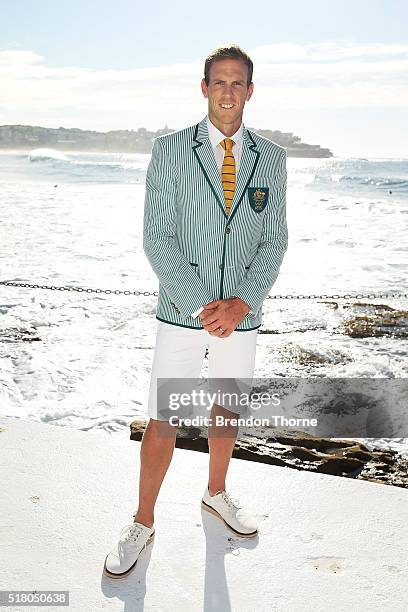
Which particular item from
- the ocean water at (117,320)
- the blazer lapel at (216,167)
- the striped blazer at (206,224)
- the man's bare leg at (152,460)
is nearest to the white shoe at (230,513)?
the man's bare leg at (152,460)

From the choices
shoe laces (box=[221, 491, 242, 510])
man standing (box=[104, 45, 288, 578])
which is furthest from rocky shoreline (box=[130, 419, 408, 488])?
man standing (box=[104, 45, 288, 578])

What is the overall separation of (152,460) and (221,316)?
1.87 ft

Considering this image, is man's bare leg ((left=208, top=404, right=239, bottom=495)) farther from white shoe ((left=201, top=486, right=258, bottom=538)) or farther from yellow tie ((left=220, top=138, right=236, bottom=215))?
yellow tie ((left=220, top=138, right=236, bottom=215))

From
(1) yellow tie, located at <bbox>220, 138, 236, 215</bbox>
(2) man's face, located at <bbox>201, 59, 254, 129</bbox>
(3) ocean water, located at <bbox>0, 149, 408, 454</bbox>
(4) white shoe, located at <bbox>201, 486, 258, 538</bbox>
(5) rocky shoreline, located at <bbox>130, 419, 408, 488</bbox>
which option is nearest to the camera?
(2) man's face, located at <bbox>201, 59, 254, 129</bbox>

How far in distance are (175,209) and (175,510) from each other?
45.2 inches

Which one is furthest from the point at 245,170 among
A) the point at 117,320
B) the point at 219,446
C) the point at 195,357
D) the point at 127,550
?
the point at 117,320

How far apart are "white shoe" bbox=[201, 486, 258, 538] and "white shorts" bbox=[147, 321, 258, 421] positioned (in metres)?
0.44

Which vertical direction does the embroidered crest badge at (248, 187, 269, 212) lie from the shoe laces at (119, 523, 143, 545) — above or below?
above

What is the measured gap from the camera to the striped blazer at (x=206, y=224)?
7.57 feet

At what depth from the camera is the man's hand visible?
2277 mm

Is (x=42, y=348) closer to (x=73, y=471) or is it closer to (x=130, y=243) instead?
(x=73, y=471)

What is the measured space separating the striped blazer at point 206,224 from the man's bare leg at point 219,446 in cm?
36

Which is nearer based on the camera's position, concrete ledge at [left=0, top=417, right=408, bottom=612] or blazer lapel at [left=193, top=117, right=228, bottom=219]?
concrete ledge at [left=0, top=417, right=408, bottom=612]

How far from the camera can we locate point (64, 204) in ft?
75.3
